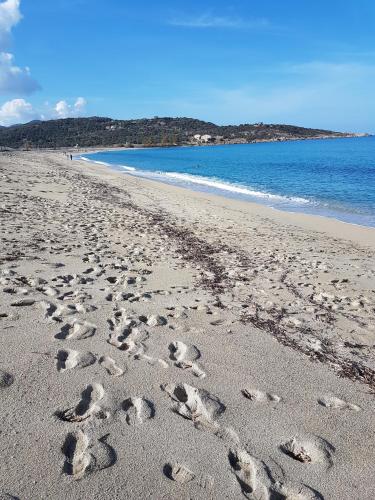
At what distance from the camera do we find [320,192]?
26.6 metres

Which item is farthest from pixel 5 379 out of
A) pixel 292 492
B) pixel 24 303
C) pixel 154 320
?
pixel 292 492

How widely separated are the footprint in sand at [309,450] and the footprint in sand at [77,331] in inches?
94.3

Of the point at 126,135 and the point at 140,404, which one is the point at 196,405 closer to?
the point at 140,404

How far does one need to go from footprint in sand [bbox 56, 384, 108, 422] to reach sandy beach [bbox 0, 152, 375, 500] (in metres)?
0.01

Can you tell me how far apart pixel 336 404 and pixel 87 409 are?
222 cm

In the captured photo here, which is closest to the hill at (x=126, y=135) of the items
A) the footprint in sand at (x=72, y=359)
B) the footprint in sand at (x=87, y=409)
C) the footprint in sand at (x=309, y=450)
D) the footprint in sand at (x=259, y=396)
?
the footprint in sand at (x=72, y=359)

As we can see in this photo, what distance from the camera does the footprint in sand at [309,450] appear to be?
2.92 m

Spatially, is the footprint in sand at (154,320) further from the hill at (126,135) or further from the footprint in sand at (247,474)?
the hill at (126,135)

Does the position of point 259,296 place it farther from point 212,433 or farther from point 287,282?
point 212,433

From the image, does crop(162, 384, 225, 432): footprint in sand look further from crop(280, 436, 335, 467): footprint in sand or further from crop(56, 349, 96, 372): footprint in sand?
crop(56, 349, 96, 372): footprint in sand

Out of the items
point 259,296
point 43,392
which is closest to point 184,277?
point 259,296

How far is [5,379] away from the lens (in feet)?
11.2

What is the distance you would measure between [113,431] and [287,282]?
5049 mm

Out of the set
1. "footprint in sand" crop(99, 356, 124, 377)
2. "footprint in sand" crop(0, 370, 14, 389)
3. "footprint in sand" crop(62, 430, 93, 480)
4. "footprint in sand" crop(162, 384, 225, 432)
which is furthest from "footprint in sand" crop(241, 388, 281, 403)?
"footprint in sand" crop(0, 370, 14, 389)
